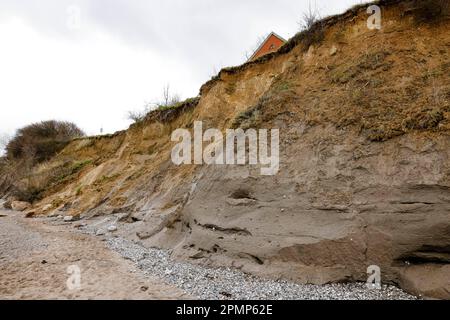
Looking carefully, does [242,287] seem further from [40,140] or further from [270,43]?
[40,140]

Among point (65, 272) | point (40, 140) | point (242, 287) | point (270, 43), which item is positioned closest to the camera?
point (242, 287)

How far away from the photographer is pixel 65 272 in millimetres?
6348

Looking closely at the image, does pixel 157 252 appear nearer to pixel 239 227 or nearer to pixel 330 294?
pixel 239 227

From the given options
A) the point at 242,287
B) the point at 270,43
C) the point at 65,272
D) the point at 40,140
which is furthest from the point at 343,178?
the point at 40,140

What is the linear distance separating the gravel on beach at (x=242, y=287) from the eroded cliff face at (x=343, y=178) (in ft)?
0.67

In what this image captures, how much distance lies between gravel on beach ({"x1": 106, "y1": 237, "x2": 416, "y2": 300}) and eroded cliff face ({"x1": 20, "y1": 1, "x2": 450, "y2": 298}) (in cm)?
20

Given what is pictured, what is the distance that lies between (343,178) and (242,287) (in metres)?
2.89

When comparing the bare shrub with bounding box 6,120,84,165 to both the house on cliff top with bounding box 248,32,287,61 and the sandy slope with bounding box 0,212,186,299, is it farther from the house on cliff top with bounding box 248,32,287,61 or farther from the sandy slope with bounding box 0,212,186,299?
the sandy slope with bounding box 0,212,186,299

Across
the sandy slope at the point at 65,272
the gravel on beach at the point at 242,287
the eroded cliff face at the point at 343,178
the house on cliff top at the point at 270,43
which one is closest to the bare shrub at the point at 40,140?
the house on cliff top at the point at 270,43

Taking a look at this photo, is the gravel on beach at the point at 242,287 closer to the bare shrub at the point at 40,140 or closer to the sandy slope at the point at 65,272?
the sandy slope at the point at 65,272

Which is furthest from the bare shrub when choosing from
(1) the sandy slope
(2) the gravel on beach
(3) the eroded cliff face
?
(2) the gravel on beach

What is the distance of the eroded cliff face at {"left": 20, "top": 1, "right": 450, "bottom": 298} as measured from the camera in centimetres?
532

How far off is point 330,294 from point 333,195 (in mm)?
1949
